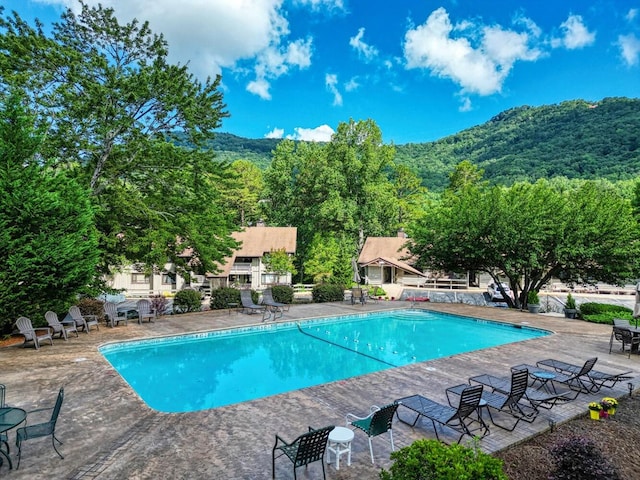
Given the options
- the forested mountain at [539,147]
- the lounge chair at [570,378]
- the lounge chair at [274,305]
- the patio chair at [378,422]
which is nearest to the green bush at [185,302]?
the lounge chair at [274,305]

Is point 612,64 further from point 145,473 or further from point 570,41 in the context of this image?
point 145,473

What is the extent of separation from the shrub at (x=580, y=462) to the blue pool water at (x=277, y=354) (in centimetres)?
657

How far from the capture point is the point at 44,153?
46.2 feet

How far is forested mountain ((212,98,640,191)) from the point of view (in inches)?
2175

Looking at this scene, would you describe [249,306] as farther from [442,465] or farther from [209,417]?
[442,465]

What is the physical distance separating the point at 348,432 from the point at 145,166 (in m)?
15.0

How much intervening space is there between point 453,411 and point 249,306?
12374mm

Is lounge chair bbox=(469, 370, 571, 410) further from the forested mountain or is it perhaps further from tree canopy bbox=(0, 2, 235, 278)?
the forested mountain

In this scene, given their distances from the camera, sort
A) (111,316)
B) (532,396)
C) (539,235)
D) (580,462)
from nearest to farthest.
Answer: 1. (580,462)
2. (532,396)
3. (111,316)
4. (539,235)

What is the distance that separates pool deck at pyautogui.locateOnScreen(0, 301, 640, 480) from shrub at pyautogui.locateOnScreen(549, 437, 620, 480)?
209 cm


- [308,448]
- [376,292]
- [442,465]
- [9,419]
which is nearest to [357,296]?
[376,292]

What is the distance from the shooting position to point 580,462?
3404 mm

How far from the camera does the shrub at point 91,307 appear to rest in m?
14.8

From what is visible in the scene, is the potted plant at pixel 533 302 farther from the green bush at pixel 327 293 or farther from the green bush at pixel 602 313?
the green bush at pixel 327 293
